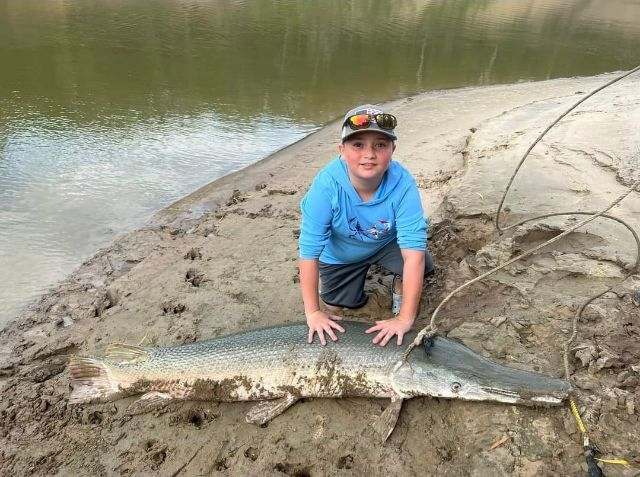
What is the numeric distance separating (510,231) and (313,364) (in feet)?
7.78

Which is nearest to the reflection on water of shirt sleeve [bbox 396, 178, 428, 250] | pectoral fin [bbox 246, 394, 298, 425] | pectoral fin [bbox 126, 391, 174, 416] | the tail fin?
the tail fin

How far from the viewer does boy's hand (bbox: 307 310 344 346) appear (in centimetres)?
305

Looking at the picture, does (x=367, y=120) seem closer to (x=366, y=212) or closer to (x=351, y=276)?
(x=366, y=212)

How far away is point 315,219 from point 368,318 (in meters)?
1.10

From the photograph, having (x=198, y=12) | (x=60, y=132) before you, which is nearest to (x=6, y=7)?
(x=198, y=12)

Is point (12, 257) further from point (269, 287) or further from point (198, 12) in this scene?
point (198, 12)

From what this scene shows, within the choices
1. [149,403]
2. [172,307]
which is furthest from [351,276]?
[149,403]

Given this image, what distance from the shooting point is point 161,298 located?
4.28 meters

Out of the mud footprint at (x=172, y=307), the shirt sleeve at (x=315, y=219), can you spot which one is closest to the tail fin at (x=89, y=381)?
the mud footprint at (x=172, y=307)

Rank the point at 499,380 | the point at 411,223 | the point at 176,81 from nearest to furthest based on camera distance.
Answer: the point at 499,380 < the point at 411,223 < the point at 176,81

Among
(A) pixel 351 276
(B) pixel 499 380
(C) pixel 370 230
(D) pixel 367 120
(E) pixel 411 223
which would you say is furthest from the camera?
(A) pixel 351 276

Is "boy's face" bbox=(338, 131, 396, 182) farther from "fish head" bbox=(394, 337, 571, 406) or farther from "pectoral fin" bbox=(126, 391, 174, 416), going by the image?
"pectoral fin" bbox=(126, 391, 174, 416)

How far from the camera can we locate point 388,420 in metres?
2.80

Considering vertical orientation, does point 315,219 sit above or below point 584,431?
above
